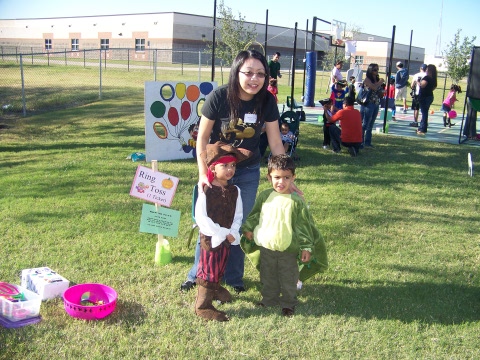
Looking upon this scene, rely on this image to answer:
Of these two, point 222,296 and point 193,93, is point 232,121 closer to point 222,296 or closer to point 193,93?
point 222,296

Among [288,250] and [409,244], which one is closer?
[288,250]

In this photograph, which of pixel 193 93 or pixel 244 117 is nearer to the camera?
pixel 244 117

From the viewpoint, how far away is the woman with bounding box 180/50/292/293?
12.1 feet

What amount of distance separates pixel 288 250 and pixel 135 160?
577 cm

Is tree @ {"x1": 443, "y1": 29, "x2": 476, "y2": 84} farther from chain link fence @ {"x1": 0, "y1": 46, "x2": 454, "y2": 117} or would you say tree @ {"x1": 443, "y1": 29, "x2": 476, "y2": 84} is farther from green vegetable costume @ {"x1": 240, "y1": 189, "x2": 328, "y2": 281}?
green vegetable costume @ {"x1": 240, "y1": 189, "x2": 328, "y2": 281}

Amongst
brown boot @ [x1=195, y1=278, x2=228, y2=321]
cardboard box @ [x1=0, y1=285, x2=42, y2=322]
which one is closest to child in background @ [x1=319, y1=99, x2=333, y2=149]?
brown boot @ [x1=195, y1=278, x2=228, y2=321]

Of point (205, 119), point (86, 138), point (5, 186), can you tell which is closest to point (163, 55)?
point (86, 138)

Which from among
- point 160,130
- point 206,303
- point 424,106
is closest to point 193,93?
point 160,130

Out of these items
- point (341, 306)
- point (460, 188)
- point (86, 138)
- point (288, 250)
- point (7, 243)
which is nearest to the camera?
point (288, 250)

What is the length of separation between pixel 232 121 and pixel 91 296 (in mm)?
1803

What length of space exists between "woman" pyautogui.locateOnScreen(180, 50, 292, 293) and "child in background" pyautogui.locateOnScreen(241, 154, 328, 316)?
241 mm

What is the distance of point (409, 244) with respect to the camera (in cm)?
549

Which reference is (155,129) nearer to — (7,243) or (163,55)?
(7,243)

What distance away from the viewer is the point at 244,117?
3797 millimetres
